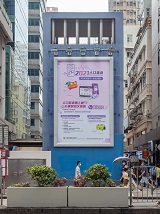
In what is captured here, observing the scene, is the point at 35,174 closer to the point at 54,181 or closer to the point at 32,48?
the point at 54,181

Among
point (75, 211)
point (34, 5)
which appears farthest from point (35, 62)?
point (75, 211)

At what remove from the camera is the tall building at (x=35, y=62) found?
303ft

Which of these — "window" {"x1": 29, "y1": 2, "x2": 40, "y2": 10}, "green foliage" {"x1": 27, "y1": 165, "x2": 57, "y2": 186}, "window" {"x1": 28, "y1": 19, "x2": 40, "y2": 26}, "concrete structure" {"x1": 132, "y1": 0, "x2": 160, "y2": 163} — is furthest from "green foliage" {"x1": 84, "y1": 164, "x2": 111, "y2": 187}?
"window" {"x1": 29, "y1": 2, "x2": 40, "y2": 10}

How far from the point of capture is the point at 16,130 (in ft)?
195

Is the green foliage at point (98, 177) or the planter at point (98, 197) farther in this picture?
the green foliage at point (98, 177)

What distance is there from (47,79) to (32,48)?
210ft

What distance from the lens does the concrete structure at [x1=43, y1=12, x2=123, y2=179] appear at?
101 feet

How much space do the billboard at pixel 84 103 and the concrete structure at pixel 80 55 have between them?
0.17 metres

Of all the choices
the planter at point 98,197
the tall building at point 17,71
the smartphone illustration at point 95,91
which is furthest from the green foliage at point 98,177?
the tall building at point 17,71

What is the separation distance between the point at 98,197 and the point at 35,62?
77.2 metres

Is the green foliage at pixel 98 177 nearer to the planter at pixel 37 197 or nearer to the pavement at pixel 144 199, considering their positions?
the planter at pixel 37 197

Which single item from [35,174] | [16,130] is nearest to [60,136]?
[35,174]

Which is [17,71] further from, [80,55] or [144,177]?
[144,177]

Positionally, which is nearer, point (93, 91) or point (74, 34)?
point (93, 91)
